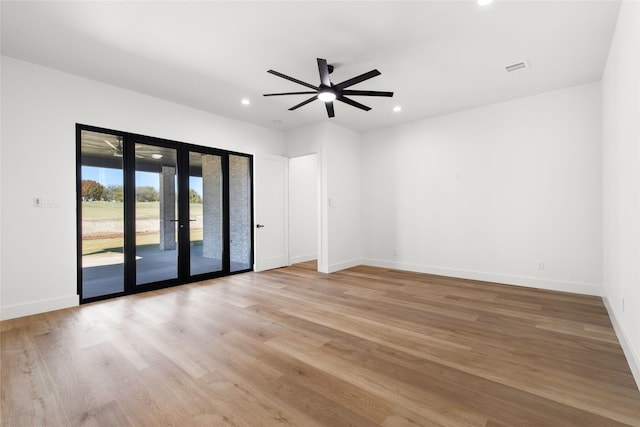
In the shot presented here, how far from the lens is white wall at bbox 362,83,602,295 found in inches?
165

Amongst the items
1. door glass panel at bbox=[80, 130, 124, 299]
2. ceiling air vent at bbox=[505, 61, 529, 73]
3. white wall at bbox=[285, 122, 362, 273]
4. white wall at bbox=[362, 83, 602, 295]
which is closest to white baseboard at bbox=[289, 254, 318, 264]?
white wall at bbox=[285, 122, 362, 273]

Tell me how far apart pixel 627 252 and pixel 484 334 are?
1381 millimetres

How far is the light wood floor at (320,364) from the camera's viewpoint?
1.74m

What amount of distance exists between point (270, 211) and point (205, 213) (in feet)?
4.37

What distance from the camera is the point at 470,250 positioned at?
517 cm

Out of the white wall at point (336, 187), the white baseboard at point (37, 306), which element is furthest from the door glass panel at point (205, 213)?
the white wall at point (336, 187)

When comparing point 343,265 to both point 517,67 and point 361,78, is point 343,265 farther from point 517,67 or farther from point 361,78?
point 517,67

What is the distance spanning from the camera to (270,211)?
614 cm

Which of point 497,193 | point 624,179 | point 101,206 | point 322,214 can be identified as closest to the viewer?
point 624,179

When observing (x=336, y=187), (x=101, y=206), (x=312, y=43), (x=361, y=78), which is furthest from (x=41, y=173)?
(x=336, y=187)

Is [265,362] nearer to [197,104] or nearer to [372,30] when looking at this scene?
[372,30]

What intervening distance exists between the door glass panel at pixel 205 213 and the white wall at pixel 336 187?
72.9 inches

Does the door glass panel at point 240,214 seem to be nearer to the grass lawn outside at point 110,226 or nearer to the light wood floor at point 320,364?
the grass lawn outside at point 110,226

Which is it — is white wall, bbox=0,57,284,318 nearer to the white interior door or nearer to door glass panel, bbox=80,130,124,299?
door glass panel, bbox=80,130,124,299
